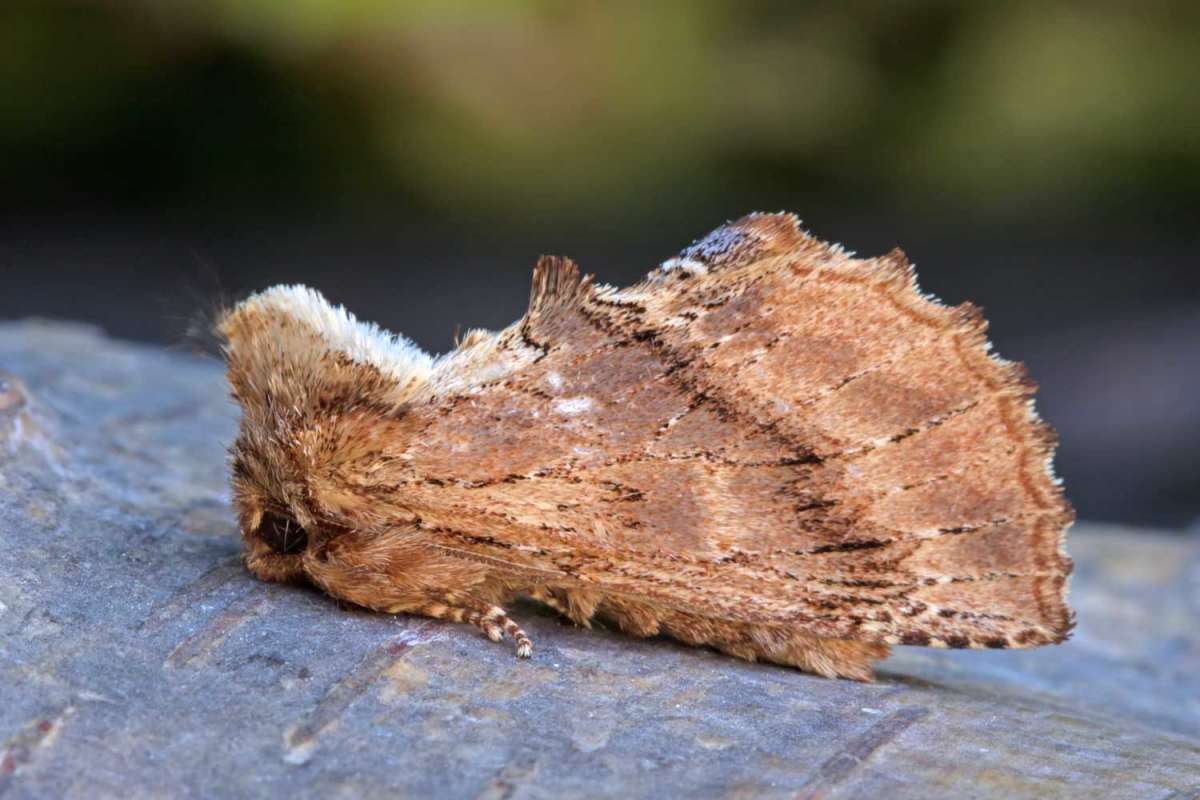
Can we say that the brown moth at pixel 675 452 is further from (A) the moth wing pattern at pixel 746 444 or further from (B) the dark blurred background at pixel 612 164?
(B) the dark blurred background at pixel 612 164

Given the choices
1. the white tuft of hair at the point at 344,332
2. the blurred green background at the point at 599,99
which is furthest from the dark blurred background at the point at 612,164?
the white tuft of hair at the point at 344,332

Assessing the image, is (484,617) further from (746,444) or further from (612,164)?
(612,164)

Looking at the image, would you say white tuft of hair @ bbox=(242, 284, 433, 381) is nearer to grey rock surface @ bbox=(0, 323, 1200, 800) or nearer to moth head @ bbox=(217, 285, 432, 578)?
moth head @ bbox=(217, 285, 432, 578)

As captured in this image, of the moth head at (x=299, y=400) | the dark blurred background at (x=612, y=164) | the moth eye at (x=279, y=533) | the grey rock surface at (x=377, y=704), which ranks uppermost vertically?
the dark blurred background at (x=612, y=164)

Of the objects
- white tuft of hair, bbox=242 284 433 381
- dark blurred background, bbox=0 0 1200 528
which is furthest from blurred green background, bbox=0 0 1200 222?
white tuft of hair, bbox=242 284 433 381

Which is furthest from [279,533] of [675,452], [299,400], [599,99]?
Answer: [599,99]

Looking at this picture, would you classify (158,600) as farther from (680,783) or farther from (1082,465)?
(1082,465)
